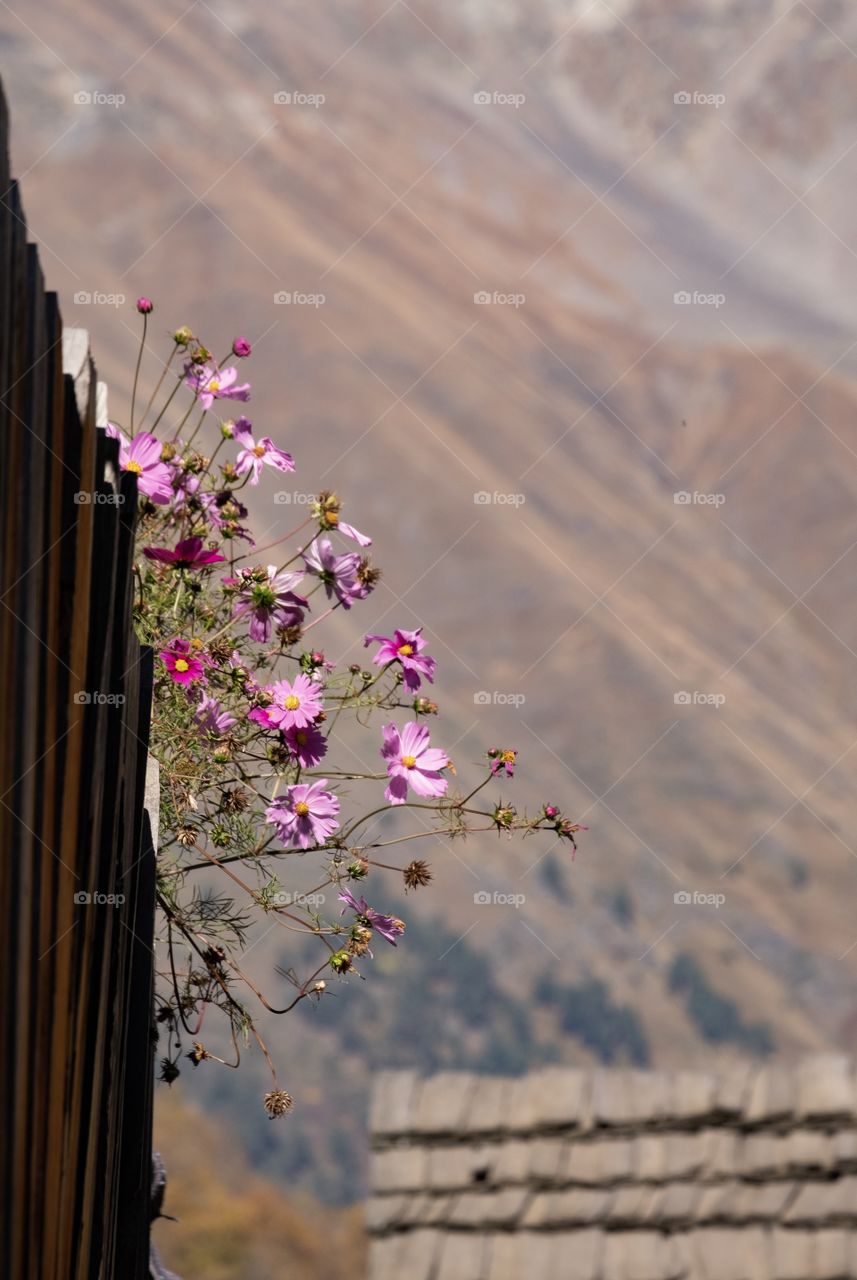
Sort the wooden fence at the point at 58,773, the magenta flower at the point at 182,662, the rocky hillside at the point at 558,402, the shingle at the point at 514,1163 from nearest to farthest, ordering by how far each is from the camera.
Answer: the wooden fence at the point at 58,773 < the magenta flower at the point at 182,662 < the shingle at the point at 514,1163 < the rocky hillside at the point at 558,402

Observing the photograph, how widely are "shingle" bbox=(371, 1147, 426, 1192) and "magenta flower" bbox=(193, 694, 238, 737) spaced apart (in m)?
3.40

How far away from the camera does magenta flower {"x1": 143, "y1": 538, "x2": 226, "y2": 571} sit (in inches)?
82.9

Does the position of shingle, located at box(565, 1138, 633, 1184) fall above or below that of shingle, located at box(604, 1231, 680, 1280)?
above

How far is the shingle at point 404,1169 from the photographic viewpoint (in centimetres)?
514

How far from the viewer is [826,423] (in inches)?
3031

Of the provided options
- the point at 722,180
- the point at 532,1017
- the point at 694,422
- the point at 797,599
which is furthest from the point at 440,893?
the point at 722,180

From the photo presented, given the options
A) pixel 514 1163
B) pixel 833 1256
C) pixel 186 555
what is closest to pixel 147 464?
pixel 186 555

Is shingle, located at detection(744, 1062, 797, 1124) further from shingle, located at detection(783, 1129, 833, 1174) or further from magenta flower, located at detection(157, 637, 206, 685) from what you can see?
magenta flower, located at detection(157, 637, 206, 685)

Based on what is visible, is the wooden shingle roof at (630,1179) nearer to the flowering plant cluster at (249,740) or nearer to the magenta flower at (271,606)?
the flowering plant cluster at (249,740)

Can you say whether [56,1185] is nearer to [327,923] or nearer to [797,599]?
[327,923]

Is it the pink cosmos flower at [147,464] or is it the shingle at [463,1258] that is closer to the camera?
the pink cosmos flower at [147,464]

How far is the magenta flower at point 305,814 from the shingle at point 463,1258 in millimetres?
3432

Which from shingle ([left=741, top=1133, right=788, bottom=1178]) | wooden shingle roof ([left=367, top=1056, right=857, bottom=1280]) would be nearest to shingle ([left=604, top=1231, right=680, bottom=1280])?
wooden shingle roof ([left=367, top=1056, right=857, bottom=1280])

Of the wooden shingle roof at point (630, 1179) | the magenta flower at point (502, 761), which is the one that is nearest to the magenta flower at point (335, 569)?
the magenta flower at point (502, 761)
